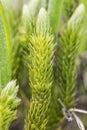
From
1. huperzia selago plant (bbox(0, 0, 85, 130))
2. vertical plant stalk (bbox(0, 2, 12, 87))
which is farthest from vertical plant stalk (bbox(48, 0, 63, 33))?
vertical plant stalk (bbox(0, 2, 12, 87))

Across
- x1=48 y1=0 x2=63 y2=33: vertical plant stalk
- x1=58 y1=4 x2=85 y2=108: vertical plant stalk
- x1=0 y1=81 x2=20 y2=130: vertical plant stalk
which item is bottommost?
x1=0 y1=81 x2=20 y2=130: vertical plant stalk

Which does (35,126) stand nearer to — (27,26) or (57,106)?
(57,106)

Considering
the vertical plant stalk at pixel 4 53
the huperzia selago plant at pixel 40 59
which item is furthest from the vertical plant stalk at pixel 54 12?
the vertical plant stalk at pixel 4 53

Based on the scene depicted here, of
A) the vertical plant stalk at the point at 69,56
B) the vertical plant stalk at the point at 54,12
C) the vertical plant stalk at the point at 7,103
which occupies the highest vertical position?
the vertical plant stalk at the point at 54,12

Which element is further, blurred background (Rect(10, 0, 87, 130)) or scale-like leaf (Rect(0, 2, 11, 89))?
blurred background (Rect(10, 0, 87, 130))

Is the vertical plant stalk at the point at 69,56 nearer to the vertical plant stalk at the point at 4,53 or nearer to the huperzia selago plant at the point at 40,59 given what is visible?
the huperzia selago plant at the point at 40,59

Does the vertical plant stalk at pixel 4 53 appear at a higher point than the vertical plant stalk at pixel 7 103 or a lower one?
higher

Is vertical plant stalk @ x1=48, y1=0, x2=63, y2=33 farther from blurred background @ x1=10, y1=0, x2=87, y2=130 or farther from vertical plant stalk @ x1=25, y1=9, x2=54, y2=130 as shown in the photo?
blurred background @ x1=10, y1=0, x2=87, y2=130

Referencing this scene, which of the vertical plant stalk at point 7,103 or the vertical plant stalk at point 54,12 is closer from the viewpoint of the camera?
the vertical plant stalk at point 7,103
